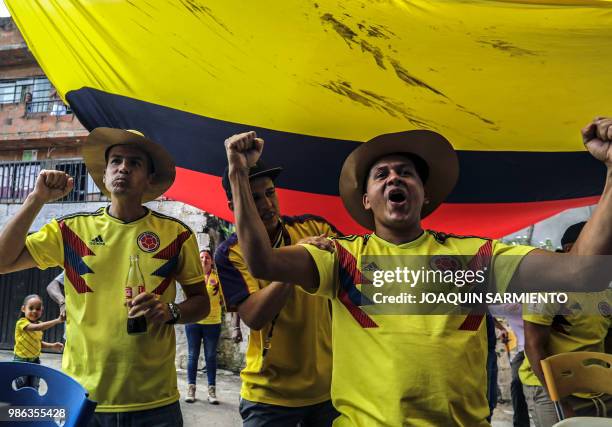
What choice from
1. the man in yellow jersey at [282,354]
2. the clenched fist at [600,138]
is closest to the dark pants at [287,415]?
the man in yellow jersey at [282,354]

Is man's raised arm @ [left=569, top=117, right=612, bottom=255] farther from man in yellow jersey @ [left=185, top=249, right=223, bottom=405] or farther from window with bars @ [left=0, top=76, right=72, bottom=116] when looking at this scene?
window with bars @ [left=0, top=76, right=72, bottom=116]

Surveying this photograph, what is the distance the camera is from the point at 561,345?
283cm

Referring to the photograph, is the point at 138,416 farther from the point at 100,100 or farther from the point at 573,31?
the point at 573,31

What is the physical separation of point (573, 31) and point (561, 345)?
1.81m

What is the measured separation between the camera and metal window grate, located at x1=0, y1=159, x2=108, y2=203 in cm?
1180

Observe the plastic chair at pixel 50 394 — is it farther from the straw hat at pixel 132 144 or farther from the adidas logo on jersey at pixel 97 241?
the straw hat at pixel 132 144

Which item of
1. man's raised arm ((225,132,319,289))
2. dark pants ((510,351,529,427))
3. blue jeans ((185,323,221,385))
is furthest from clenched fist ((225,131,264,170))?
blue jeans ((185,323,221,385))

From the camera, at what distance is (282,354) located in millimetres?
2250

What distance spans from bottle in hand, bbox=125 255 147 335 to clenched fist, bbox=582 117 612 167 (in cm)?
180

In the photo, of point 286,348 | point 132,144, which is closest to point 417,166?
point 286,348

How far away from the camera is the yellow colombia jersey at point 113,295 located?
6.50 feet

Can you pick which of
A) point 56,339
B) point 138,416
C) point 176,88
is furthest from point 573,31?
point 56,339

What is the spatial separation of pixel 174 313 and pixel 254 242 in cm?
81

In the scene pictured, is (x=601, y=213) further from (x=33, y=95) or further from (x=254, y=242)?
(x=33, y=95)
